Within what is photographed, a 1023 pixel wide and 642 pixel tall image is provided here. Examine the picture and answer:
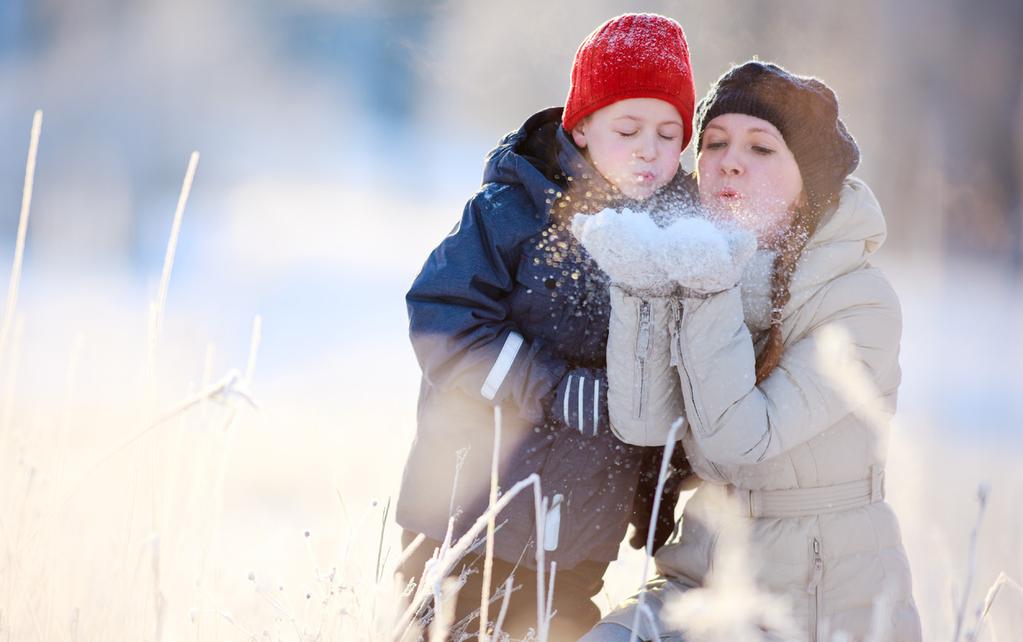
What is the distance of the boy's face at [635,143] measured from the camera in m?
2.22

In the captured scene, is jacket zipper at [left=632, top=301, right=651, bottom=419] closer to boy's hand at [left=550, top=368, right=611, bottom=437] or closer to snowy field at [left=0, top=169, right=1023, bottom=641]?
boy's hand at [left=550, top=368, right=611, bottom=437]

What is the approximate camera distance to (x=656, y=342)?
1991 millimetres

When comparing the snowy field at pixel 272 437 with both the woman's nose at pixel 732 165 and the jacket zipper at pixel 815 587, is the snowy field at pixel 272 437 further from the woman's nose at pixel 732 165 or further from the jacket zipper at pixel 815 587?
the woman's nose at pixel 732 165

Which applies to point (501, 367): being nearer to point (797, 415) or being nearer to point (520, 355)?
point (520, 355)

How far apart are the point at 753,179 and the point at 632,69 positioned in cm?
37

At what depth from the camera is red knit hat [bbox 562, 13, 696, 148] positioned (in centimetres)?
232

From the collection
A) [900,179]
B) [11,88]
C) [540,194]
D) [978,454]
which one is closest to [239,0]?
[11,88]

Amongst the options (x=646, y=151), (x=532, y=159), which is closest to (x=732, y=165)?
(x=646, y=151)

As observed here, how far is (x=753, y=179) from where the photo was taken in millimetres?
2232

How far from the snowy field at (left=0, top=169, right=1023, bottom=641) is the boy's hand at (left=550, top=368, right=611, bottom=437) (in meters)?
0.42

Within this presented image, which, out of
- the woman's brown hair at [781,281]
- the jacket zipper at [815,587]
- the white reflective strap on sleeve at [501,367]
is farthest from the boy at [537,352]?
the jacket zipper at [815,587]

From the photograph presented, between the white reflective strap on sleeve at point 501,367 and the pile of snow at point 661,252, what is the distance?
0.29 m

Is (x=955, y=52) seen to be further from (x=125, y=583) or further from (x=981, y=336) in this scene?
(x=125, y=583)

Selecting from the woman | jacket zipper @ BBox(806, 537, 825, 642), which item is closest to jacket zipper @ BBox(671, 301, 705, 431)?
the woman
